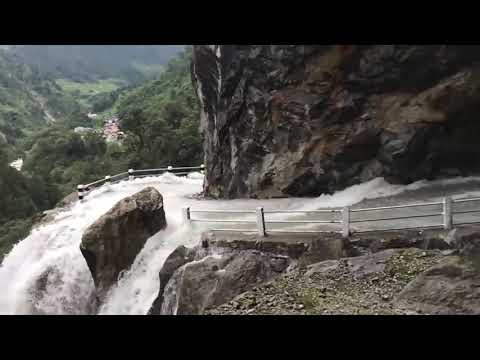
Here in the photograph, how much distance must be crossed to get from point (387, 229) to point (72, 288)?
8.61 metres

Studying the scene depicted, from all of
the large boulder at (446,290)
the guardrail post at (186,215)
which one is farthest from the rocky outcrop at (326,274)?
the guardrail post at (186,215)

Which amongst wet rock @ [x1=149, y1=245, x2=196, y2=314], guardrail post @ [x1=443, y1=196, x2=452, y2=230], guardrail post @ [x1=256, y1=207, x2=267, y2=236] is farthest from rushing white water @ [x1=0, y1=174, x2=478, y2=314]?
guardrail post @ [x1=443, y1=196, x2=452, y2=230]

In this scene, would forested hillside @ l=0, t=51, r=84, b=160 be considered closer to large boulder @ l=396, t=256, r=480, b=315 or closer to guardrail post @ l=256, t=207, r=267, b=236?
guardrail post @ l=256, t=207, r=267, b=236

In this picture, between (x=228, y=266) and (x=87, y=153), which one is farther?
(x=87, y=153)

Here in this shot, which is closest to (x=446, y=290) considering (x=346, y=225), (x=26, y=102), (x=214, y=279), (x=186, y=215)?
(x=346, y=225)

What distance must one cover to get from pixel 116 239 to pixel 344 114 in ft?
27.7

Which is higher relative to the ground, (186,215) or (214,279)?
(186,215)

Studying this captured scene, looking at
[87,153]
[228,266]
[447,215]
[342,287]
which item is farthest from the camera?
[87,153]

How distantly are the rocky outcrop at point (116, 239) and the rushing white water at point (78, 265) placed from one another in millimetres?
256

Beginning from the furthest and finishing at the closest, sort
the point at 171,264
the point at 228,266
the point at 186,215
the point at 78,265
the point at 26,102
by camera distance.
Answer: the point at 26,102 → the point at 78,265 → the point at 186,215 → the point at 171,264 → the point at 228,266

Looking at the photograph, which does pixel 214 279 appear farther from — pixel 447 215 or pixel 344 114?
pixel 344 114

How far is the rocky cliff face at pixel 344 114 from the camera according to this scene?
14664mm

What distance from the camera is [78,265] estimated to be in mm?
13766

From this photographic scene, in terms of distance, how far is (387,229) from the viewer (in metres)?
10.7
